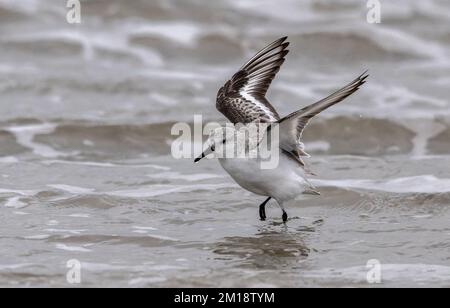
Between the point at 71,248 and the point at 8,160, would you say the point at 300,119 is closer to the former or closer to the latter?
the point at 71,248

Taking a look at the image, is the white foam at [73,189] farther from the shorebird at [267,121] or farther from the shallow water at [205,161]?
the shorebird at [267,121]

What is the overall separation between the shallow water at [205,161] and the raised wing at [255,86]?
80cm

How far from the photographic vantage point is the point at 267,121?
6.92m

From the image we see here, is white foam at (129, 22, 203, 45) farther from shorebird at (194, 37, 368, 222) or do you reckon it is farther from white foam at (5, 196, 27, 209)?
white foam at (5, 196, 27, 209)

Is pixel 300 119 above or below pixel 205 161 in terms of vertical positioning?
below

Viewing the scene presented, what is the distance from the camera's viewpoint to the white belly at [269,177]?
20.7 ft

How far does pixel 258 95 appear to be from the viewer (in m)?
7.47

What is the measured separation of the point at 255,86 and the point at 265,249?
1758 millimetres

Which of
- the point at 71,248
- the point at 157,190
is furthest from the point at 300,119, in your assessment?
the point at 157,190

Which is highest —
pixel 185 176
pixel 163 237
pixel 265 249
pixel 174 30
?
pixel 174 30

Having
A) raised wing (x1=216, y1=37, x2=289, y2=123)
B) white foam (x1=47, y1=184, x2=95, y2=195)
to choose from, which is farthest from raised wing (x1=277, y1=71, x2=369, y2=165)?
white foam (x1=47, y1=184, x2=95, y2=195)

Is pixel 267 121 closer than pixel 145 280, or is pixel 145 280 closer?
pixel 145 280

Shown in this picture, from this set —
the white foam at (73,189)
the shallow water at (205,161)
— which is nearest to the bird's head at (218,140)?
the shallow water at (205,161)

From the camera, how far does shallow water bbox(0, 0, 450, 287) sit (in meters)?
6.01
